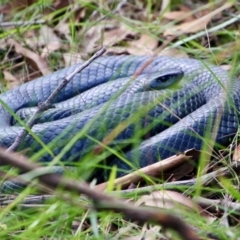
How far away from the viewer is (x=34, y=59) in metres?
3.62

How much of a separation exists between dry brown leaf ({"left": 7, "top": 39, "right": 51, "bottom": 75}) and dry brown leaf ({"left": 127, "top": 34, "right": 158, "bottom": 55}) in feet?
1.53

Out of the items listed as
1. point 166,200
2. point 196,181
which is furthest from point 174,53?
point 166,200

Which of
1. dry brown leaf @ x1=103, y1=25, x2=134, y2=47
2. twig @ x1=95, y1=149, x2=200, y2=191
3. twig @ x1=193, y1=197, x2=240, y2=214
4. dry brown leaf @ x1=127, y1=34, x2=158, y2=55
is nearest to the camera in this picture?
twig @ x1=193, y1=197, x2=240, y2=214

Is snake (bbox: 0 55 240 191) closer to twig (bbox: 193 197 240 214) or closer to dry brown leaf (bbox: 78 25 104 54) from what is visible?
twig (bbox: 193 197 240 214)

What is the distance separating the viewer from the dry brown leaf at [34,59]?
11.7 ft

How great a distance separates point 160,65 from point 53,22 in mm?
949

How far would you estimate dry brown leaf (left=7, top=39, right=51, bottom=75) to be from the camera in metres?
3.58

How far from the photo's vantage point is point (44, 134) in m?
2.56

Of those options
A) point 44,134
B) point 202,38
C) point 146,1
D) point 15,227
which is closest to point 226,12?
point 202,38

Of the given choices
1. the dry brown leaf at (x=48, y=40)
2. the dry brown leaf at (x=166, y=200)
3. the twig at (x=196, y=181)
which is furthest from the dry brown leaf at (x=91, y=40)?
the dry brown leaf at (x=166, y=200)

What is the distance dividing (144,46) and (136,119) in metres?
1.53

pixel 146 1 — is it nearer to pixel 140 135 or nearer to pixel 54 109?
pixel 54 109

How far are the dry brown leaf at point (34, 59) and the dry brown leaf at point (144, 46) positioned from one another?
0.47m

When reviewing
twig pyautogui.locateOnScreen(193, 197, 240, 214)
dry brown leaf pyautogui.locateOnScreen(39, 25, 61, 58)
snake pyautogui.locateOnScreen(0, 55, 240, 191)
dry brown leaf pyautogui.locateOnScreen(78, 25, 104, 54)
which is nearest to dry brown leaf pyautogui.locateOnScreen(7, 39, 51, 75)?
dry brown leaf pyautogui.locateOnScreen(39, 25, 61, 58)
